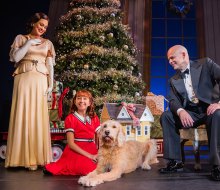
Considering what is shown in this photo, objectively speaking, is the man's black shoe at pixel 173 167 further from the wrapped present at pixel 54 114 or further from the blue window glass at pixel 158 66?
the blue window glass at pixel 158 66

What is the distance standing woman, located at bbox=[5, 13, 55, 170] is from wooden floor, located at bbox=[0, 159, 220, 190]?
22 centimetres

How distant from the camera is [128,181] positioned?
2.33 m

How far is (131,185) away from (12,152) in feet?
4.73

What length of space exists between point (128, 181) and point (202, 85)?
46.4 inches

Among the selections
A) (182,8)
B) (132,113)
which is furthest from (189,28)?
(132,113)

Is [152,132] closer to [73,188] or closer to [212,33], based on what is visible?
[73,188]

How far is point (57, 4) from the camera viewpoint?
6.87m

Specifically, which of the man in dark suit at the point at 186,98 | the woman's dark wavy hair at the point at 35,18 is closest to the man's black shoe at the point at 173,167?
the man in dark suit at the point at 186,98

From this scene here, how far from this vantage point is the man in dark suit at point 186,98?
9.13ft

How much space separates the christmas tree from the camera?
16.3ft

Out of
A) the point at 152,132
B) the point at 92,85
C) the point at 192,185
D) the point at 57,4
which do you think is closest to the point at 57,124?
the point at 92,85

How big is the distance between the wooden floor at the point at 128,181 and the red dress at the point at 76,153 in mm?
160

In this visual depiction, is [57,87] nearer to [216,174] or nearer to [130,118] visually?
[130,118]

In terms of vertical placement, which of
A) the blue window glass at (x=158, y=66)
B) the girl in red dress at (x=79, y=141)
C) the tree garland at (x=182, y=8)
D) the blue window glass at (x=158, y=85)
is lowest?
the girl in red dress at (x=79, y=141)
